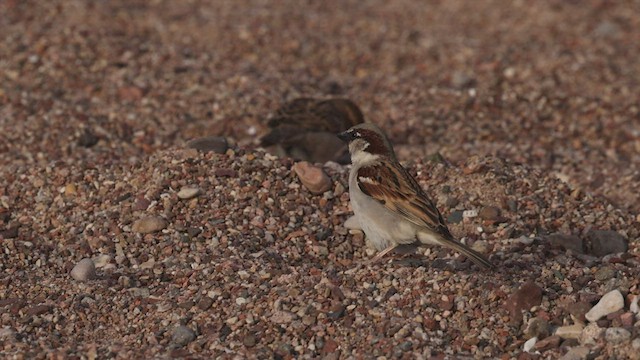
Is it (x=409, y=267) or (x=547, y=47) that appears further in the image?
(x=547, y=47)

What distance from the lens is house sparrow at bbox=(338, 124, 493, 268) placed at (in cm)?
580

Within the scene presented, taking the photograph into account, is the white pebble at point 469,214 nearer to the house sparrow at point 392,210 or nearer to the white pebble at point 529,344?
the house sparrow at point 392,210

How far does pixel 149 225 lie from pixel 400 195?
172cm

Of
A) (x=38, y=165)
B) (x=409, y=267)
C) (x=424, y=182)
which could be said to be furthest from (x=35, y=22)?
(x=409, y=267)

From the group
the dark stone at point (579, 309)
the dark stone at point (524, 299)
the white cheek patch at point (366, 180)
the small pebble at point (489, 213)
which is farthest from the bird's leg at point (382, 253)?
the dark stone at point (579, 309)

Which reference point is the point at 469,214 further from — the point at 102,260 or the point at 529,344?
the point at 102,260

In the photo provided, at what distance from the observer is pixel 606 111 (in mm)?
9938

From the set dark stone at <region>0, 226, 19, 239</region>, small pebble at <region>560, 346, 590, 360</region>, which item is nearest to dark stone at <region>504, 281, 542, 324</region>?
small pebble at <region>560, 346, 590, 360</region>

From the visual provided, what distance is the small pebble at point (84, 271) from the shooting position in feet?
20.3

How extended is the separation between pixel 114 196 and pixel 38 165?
102 cm

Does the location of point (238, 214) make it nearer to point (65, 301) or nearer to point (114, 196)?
point (114, 196)

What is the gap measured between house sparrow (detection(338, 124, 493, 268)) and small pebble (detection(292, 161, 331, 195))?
0.78 m

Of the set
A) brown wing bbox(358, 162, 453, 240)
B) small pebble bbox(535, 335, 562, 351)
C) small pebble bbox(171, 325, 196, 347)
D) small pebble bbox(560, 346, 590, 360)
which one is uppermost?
brown wing bbox(358, 162, 453, 240)

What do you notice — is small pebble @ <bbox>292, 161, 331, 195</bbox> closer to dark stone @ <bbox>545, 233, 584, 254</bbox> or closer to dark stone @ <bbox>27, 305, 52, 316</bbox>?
dark stone @ <bbox>545, 233, 584, 254</bbox>
